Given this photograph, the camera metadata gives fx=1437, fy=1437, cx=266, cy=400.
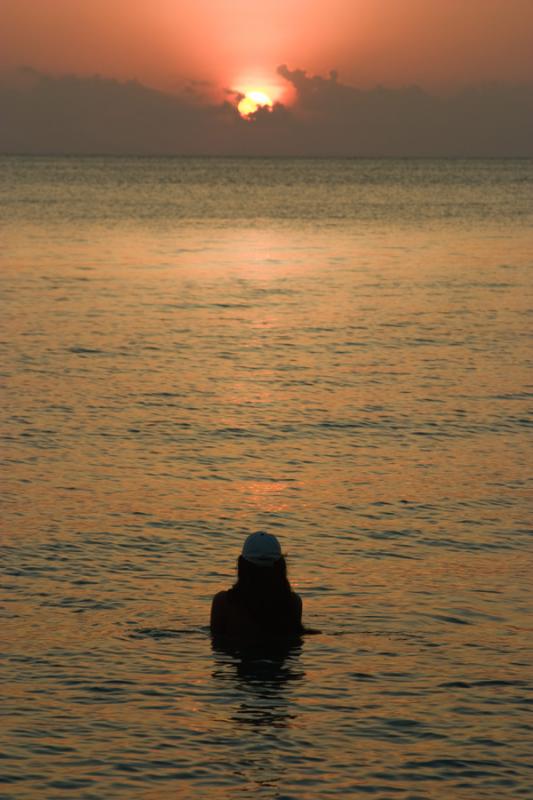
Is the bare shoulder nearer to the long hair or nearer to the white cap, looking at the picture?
the long hair

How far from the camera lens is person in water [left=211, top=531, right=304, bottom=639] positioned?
542 inches

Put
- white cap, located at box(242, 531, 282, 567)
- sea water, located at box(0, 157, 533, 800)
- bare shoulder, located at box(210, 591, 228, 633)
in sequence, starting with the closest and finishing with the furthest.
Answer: sea water, located at box(0, 157, 533, 800), white cap, located at box(242, 531, 282, 567), bare shoulder, located at box(210, 591, 228, 633)

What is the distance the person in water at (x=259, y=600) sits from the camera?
13766 millimetres

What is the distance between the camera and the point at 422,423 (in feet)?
87.0

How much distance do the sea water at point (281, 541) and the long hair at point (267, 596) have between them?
0.31 meters

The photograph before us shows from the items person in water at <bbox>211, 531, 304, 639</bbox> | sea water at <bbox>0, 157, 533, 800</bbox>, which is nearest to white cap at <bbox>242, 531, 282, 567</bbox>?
person in water at <bbox>211, 531, 304, 639</bbox>

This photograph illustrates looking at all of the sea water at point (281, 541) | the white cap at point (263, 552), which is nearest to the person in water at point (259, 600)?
the white cap at point (263, 552)

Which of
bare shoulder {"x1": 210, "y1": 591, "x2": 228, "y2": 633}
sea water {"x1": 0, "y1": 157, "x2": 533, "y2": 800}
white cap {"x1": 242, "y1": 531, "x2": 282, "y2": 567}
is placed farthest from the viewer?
bare shoulder {"x1": 210, "y1": 591, "x2": 228, "y2": 633}

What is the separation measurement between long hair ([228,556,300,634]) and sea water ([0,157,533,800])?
31 cm

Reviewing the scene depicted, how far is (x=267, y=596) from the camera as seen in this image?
46.1ft

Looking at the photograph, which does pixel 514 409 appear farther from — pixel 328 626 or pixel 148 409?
pixel 328 626

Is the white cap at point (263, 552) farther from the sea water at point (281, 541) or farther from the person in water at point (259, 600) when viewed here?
the sea water at point (281, 541)

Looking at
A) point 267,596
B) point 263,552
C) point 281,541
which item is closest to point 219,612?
point 267,596

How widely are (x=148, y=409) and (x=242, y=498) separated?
7427mm
